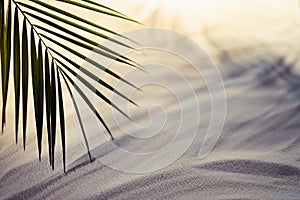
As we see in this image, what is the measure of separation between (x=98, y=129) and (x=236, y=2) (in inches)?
38.0

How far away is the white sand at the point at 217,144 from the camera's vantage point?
1.04 meters

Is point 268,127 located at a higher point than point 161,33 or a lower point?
lower

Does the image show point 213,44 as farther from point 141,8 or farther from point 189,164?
point 189,164

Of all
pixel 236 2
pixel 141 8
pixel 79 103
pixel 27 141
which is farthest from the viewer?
pixel 236 2

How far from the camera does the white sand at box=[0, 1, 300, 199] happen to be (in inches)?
41.0

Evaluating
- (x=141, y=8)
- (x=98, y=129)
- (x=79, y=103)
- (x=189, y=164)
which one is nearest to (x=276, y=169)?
(x=189, y=164)

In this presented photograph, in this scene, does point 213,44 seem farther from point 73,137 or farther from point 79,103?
point 73,137

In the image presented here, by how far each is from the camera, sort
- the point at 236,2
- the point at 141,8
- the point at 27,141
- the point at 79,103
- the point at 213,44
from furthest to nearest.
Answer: the point at 236,2
the point at 141,8
the point at 213,44
the point at 79,103
the point at 27,141

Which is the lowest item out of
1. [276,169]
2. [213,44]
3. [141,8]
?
[276,169]

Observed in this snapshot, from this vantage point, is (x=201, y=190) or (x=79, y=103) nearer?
(x=201, y=190)

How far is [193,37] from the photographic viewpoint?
5.78 ft

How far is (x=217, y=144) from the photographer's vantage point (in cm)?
123

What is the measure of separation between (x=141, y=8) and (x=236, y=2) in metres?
0.38

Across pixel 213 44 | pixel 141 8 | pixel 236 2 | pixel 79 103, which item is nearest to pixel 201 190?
pixel 79 103
